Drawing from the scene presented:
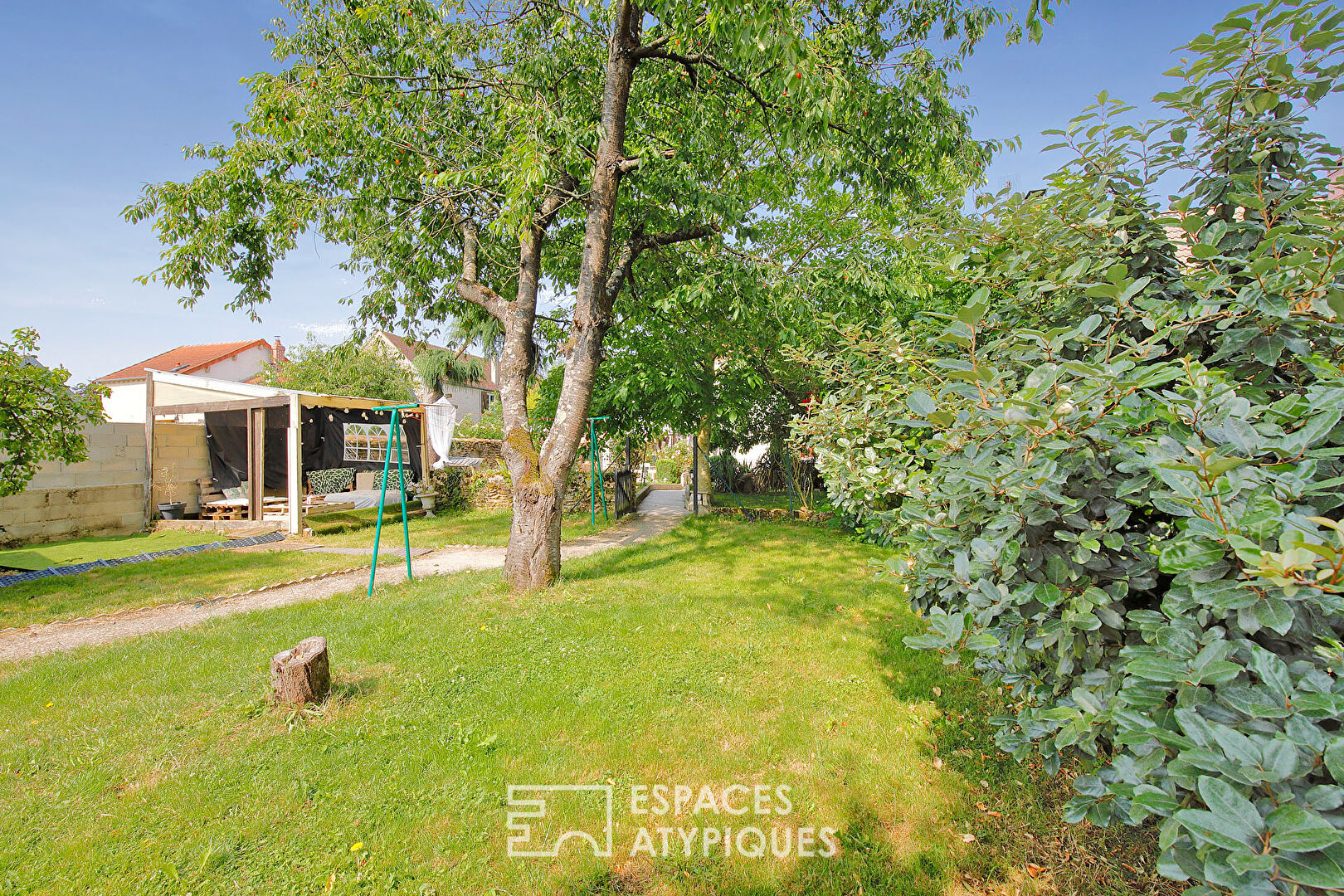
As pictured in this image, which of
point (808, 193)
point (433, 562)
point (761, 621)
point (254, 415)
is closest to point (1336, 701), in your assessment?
point (761, 621)

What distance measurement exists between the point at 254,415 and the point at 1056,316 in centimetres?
1366

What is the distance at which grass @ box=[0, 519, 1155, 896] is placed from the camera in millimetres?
2344

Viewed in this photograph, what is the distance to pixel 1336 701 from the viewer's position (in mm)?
975

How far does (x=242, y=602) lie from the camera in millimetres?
6227

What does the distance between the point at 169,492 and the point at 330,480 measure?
2.92 m

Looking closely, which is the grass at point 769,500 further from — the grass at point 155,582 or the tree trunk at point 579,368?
the grass at point 155,582

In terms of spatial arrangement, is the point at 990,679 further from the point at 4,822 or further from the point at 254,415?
the point at 254,415

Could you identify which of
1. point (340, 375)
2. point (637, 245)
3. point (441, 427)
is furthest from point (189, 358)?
point (637, 245)

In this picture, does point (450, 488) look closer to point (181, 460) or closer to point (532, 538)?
point (181, 460)

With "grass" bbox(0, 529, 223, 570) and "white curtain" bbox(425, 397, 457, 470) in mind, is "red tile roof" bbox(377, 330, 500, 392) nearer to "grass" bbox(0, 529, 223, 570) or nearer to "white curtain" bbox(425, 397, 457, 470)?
"white curtain" bbox(425, 397, 457, 470)

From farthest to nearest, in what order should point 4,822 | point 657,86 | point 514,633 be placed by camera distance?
point 657,86, point 514,633, point 4,822

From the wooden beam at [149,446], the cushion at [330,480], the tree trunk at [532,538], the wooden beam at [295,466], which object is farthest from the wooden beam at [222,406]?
the tree trunk at [532,538]

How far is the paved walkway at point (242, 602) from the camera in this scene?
5094 mm

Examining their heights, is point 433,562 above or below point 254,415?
below
